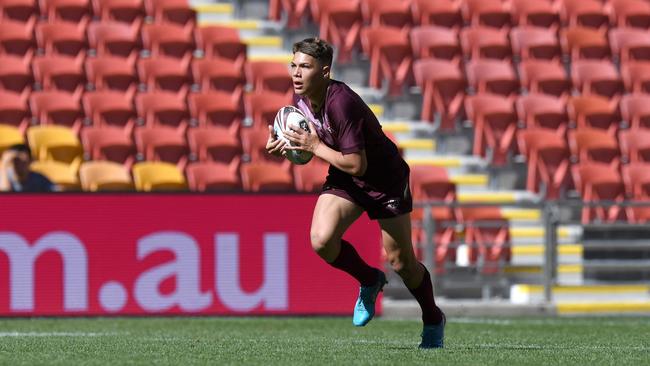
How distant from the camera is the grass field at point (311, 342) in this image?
679cm

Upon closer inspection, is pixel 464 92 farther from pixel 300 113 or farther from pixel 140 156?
pixel 300 113

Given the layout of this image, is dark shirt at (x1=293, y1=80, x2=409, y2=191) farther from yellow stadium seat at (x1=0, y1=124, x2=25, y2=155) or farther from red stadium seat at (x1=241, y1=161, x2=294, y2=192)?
yellow stadium seat at (x1=0, y1=124, x2=25, y2=155)

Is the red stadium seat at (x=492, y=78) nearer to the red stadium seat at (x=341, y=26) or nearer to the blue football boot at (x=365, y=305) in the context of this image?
the red stadium seat at (x=341, y=26)

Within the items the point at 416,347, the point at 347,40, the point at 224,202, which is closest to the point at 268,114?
the point at 347,40

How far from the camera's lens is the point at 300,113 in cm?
704

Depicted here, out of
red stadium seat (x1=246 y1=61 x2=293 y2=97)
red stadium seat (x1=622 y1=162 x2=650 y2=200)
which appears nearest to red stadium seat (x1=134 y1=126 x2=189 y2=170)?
red stadium seat (x1=246 y1=61 x2=293 y2=97)

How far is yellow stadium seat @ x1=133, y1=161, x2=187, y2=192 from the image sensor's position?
13.7 meters

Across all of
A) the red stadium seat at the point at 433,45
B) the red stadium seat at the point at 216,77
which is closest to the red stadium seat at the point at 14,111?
the red stadium seat at the point at 216,77

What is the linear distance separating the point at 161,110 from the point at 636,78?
21.0 ft

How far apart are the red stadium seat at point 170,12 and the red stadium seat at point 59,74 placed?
170 cm

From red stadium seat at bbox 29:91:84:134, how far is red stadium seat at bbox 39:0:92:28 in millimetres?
1874

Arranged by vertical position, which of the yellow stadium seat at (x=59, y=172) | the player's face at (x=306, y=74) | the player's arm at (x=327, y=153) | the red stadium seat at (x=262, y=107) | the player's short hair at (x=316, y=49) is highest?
the player's short hair at (x=316, y=49)

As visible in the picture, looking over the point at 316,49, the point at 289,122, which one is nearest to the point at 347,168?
the point at 289,122

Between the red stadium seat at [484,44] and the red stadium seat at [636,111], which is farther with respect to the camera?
the red stadium seat at [484,44]
